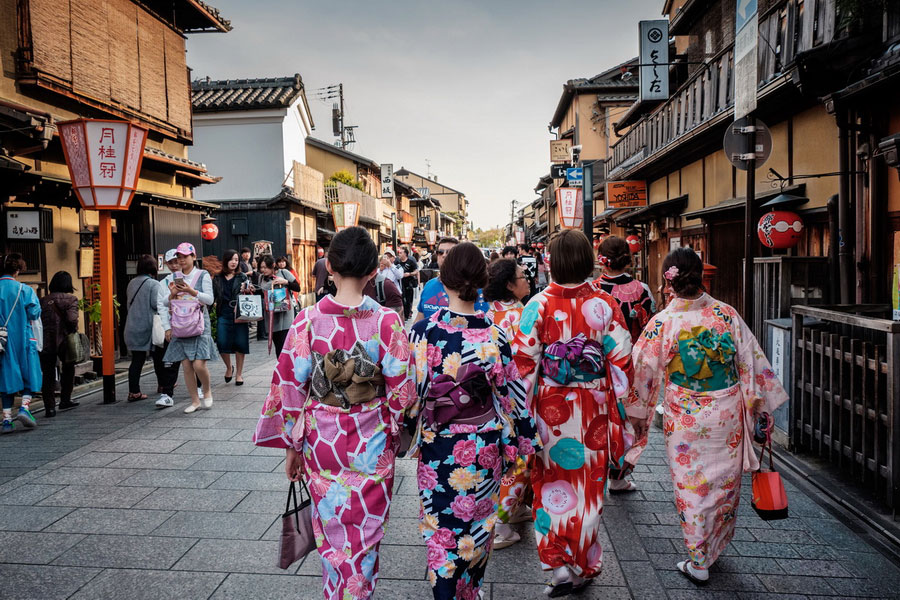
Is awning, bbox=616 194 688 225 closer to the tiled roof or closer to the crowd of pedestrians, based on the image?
the crowd of pedestrians

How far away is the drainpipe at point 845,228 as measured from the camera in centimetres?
729

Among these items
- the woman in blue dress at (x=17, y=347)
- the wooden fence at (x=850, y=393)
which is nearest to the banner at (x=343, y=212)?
the woman in blue dress at (x=17, y=347)

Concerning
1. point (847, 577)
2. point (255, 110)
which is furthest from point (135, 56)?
point (847, 577)

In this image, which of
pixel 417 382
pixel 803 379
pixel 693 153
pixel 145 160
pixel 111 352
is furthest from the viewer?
pixel 693 153

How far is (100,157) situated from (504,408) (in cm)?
779

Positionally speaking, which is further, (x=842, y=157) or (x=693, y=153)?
(x=693, y=153)

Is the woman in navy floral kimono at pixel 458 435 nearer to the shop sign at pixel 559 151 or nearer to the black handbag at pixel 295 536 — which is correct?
the black handbag at pixel 295 536

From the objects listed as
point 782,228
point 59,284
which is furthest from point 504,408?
point 59,284

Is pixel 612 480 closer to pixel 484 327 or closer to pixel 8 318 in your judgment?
pixel 484 327

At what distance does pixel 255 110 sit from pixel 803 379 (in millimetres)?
22389

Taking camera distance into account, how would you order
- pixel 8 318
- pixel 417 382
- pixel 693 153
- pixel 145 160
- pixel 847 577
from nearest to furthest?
pixel 417 382
pixel 847 577
pixel 8 318
pixel 145 160
pixel 693 153

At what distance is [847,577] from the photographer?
139 inches

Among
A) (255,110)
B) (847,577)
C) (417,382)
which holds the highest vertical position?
(255,110)

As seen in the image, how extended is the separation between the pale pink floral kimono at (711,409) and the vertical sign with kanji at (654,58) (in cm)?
1316
